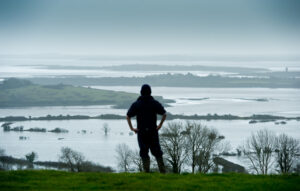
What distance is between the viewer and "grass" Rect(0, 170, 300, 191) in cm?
1121

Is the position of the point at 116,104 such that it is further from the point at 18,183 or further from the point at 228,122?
the point at 18,183

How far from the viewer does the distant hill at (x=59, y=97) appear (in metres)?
111

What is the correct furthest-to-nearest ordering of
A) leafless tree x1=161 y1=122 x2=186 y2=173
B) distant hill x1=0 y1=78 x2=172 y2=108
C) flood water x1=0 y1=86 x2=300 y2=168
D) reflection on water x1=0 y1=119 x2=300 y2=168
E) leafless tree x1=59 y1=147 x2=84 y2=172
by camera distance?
distant hill x1=0 y1=78 x2=172 y2=108, flood water x1=0 y1=86 x2=300 y2=168, reflection on water x1=0 y1=119 x2=300 y2=168, leafless tree x1=59 y1=147 x2=84 y2=172, leafless tree x1=161 y1=122 x2=186 y2=173

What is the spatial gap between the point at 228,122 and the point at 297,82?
83097 mm

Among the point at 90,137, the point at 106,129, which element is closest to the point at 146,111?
the point at 90,137

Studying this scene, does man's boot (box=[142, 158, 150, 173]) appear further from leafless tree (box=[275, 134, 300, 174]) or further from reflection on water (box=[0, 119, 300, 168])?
reflection on water (box=[0, 119, 300, 168])

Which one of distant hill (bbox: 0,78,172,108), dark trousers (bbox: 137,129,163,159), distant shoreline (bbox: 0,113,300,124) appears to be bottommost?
dark trousers (bbox: 137,129,163,159)

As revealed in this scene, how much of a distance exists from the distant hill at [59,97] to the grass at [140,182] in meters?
91.3

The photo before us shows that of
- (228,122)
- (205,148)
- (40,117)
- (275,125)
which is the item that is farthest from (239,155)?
(40,117)

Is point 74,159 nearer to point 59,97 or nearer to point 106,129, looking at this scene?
point 106,129

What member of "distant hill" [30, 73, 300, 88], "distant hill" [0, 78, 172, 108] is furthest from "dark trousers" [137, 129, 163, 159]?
"distant hill" [30, 73, 300, 88]

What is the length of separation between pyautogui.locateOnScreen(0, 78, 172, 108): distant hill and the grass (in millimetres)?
91340

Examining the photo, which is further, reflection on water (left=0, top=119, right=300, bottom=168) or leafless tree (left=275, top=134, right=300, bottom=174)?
reflection on water (left=0, top=119, right=300, bottom=168)

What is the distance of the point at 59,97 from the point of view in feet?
389
